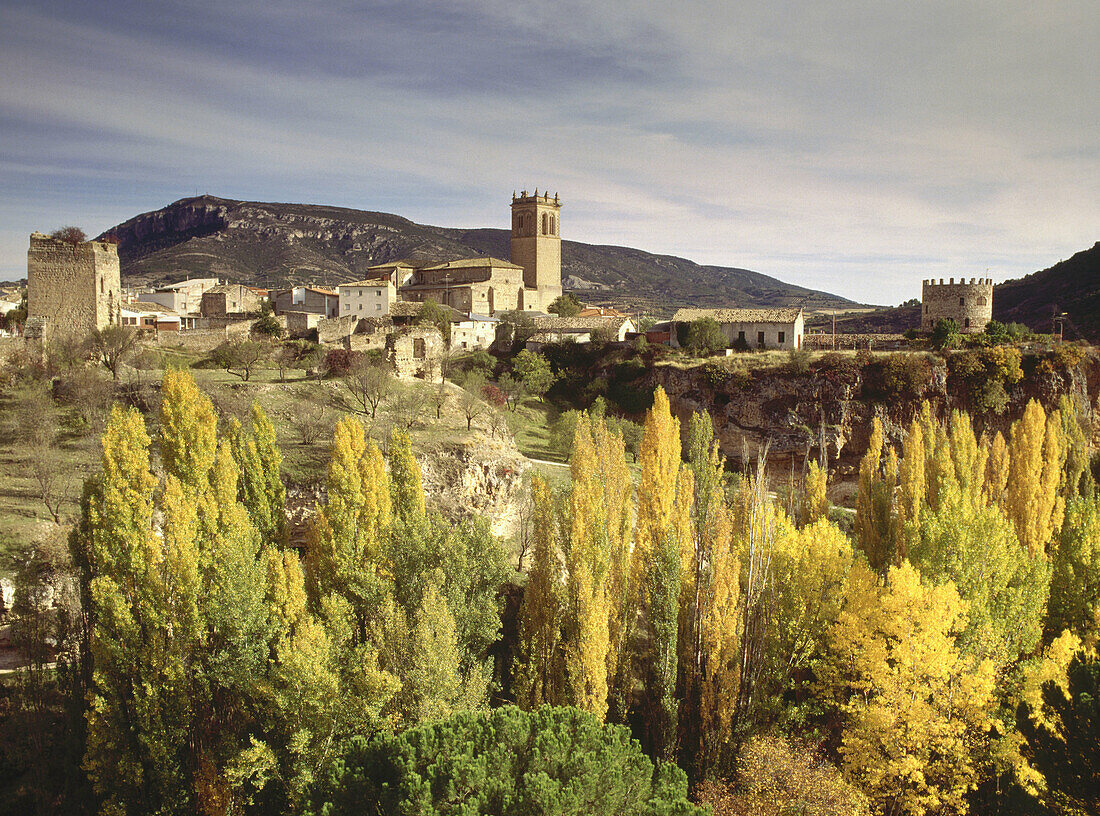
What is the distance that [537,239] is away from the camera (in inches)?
2552

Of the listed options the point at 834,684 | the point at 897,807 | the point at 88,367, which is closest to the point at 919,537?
the point at 834,684

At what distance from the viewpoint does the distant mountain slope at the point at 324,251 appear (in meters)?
90.5

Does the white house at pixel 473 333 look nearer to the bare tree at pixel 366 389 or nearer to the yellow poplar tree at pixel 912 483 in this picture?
the bare tree at pixel 366 389

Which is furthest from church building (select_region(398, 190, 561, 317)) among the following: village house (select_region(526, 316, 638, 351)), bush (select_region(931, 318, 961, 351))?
bush (select_region(931, 318, 961, 351))

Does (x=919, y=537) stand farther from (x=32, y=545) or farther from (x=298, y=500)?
(x=32, y=545)

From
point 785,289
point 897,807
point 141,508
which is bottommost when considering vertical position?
point 897,807

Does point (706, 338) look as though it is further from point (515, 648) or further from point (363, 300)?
point (515, 648)

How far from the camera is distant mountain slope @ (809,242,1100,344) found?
186ft

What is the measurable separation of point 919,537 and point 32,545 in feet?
74.1

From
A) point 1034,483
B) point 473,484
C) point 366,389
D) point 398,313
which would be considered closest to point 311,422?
point 366,389

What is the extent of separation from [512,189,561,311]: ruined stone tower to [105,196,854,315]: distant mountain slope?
27.2 metres

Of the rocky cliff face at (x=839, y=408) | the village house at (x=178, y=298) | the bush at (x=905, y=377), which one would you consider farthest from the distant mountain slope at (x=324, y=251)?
the bush at (x=905, y=377)

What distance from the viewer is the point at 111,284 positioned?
32688mm

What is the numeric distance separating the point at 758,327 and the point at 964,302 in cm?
1411
